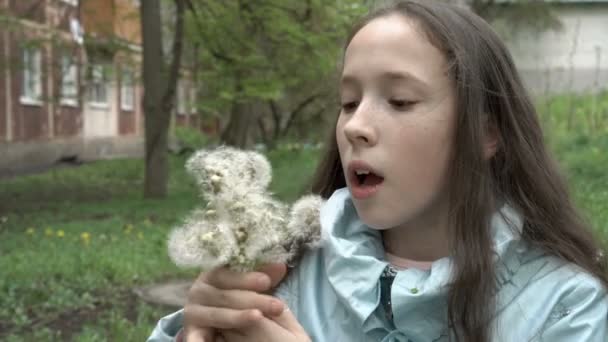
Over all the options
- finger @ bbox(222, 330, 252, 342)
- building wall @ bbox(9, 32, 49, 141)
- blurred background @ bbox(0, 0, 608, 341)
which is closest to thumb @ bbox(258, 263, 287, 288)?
finger @ bbox(222, 330, 252, 342)

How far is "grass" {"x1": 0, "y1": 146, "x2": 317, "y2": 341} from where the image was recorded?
194 inches

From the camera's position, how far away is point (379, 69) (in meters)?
1.59

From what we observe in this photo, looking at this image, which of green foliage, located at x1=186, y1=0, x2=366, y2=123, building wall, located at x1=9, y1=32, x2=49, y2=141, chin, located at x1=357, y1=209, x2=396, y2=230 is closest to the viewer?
chin, located at x1=357, y1=209, x2=396, y2=230

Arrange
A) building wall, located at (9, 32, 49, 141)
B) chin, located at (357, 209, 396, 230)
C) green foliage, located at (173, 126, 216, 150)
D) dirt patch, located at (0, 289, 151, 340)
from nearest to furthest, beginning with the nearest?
chin, located at (357, 209, 396, 230) → dirt patch, located at (0, 289, 151, 340) → building wall, located at (9, 32, 49, 141) → green foliage, located at (173, 126, 216, 150)

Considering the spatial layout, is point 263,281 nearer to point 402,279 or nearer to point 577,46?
point 402,279

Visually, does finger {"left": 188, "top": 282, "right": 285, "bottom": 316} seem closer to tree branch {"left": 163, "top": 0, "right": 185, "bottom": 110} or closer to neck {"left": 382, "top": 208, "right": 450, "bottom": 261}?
neck {"left": 382, "top": 208, "right": 450, "bottom": 261}

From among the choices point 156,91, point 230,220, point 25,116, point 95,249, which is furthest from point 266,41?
point 230,220

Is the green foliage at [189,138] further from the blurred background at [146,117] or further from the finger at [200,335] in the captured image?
the finger at [200,335]

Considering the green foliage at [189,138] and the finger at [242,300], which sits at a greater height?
the finger at [242,300]

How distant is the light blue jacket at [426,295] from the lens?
1.56 meters

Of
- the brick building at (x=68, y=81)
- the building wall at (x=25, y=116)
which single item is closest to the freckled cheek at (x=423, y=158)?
the brick building at (x=68, y=81)

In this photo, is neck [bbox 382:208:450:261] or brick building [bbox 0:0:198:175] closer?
neck [bbox 382:208:450:261]

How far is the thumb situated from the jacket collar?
144 millimetres

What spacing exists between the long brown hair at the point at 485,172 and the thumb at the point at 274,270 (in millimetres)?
319
